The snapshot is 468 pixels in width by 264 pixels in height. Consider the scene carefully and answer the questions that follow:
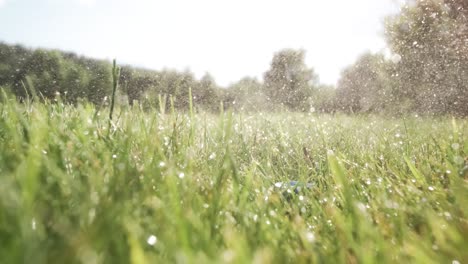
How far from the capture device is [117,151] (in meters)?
1.14

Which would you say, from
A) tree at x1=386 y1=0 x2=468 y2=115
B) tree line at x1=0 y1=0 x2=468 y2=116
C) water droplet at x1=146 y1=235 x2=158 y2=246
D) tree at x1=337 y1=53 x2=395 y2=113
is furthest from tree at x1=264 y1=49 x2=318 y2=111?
water droplet at x1=146 y1=235 x2=158 y2=246

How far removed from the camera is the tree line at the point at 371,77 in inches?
525

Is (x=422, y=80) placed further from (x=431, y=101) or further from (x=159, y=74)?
(x=159, y=74)

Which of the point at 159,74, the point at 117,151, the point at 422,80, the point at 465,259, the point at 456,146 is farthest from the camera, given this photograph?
the point at 422,80

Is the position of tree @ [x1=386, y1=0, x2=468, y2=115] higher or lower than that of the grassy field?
higher

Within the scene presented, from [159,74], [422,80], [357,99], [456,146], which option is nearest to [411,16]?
[422,80]

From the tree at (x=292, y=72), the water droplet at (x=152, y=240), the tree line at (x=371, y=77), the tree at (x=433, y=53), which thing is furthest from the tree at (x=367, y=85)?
the water droplet at (x=152, y=240)

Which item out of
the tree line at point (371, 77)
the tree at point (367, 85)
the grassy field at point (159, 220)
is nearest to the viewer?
the grassy field at point (159, 220)

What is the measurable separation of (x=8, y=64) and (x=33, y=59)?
757 mm

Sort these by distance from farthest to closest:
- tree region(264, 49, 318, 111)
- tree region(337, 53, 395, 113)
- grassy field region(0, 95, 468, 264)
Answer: tree region(264, 49, 318, 111), tree region(337, 53, 395, 113), grassy field region(0, 95, 468, 264)

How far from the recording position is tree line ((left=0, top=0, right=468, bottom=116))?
1334 centimetres

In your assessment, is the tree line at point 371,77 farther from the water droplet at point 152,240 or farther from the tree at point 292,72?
the water droplet at point 152,240

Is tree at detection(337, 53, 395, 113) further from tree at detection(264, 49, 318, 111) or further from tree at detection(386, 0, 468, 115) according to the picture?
tree at detection(264, 49, 318, 111)

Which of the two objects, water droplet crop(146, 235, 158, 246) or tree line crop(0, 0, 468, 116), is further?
tree line crop(0, 0, 468, 116)
